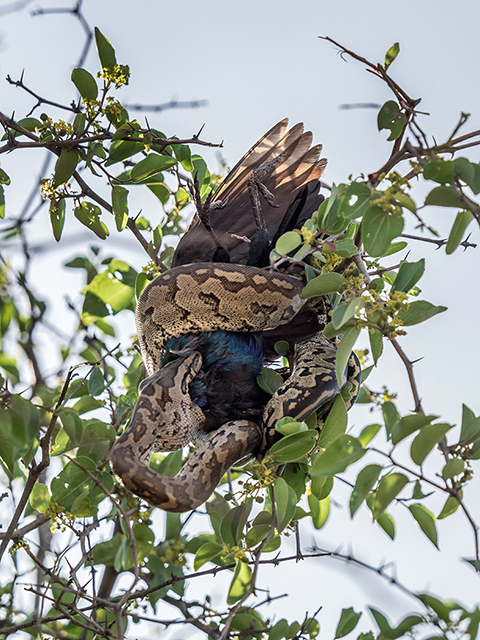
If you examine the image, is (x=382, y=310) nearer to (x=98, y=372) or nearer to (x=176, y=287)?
(x=176, y=287)

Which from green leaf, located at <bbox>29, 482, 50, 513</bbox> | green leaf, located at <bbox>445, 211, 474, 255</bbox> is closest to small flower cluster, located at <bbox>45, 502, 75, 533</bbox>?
green leaf, located at <bbox>29, 482, 50, 513</bbox>

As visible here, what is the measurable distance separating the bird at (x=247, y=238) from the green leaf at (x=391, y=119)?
1193mm

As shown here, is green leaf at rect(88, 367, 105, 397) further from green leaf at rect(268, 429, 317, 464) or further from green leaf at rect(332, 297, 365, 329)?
green leaf at rect(332, 297, 365, 329)

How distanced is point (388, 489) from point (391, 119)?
2.02 m

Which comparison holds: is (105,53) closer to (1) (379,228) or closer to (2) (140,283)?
(2) (140,283)

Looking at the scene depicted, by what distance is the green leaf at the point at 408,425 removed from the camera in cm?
276

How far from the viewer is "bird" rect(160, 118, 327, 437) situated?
4.41 meters

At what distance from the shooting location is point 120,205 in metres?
4.55

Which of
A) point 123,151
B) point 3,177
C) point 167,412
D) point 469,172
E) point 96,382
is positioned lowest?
point 167,412

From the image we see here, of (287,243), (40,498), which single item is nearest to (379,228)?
(287,243)

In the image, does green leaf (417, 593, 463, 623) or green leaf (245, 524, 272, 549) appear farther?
green leaf (245, 524, 272, 549)

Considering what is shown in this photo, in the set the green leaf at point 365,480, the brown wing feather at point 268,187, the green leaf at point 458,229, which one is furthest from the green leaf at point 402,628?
the brown wing feather at point 268,187

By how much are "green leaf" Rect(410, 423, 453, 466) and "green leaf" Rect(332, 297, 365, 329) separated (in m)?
0.60

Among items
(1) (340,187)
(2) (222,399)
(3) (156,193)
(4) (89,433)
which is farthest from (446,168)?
(3) (156,193)
